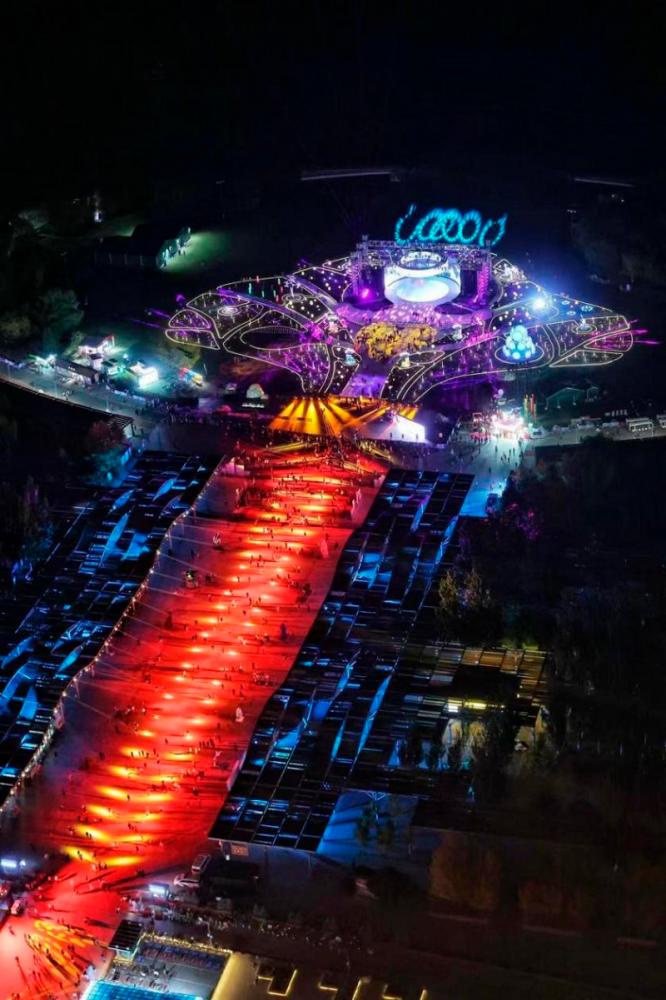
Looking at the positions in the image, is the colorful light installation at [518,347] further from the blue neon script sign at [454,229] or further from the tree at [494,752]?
the tree at [494,752]

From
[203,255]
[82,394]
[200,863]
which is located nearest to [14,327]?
[82,394]

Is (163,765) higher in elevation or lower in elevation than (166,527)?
lower

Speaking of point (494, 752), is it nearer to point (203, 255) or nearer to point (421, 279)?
point (421, 279)

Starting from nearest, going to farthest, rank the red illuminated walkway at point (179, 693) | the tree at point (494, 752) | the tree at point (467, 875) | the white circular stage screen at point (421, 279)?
the tree at point (467, 875) → the red illuminated walkway at point (179, 693) → the tree at point (494, 752) → the white circular stage screen at point (421, 279)

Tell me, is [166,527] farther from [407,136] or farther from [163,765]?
[407,136]

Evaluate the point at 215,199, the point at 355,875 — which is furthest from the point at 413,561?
the point at 215,199

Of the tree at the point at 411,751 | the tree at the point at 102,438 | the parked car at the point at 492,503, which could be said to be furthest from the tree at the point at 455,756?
the tree at the point at 102,438
